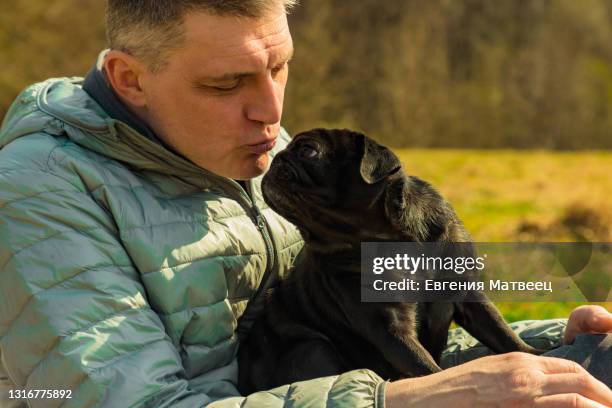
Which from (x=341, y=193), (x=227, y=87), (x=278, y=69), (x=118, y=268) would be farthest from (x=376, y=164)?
(x=118, y=268)

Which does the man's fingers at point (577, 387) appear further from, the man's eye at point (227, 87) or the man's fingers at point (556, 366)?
the man's eye at point (227, 87)

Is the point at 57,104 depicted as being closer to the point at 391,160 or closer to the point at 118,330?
the point at 118,330

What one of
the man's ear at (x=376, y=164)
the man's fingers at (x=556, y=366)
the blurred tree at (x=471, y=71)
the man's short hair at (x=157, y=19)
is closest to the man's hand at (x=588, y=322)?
the man's fingers at (x=556, y=366)

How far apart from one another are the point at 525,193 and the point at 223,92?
7.13 metres

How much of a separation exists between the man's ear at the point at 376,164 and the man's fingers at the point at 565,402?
41.5 inches

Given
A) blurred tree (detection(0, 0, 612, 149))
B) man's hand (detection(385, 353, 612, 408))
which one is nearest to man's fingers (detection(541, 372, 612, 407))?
man's hand (detection(385, 353, 612, 408))

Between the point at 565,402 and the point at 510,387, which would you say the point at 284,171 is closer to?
the point at 510,387

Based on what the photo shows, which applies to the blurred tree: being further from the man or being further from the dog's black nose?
the man

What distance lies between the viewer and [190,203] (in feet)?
9.22

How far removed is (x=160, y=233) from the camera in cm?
261

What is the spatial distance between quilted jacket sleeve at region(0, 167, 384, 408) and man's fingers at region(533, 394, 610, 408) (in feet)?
1.23

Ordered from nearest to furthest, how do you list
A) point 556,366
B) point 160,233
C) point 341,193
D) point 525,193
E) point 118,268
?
point 556,366 → point 118,268 → point 160,233 → point 341,193 → point 525,193

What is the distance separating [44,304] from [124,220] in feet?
1.17

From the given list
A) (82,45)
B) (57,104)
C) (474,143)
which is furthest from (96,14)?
(57,104)
